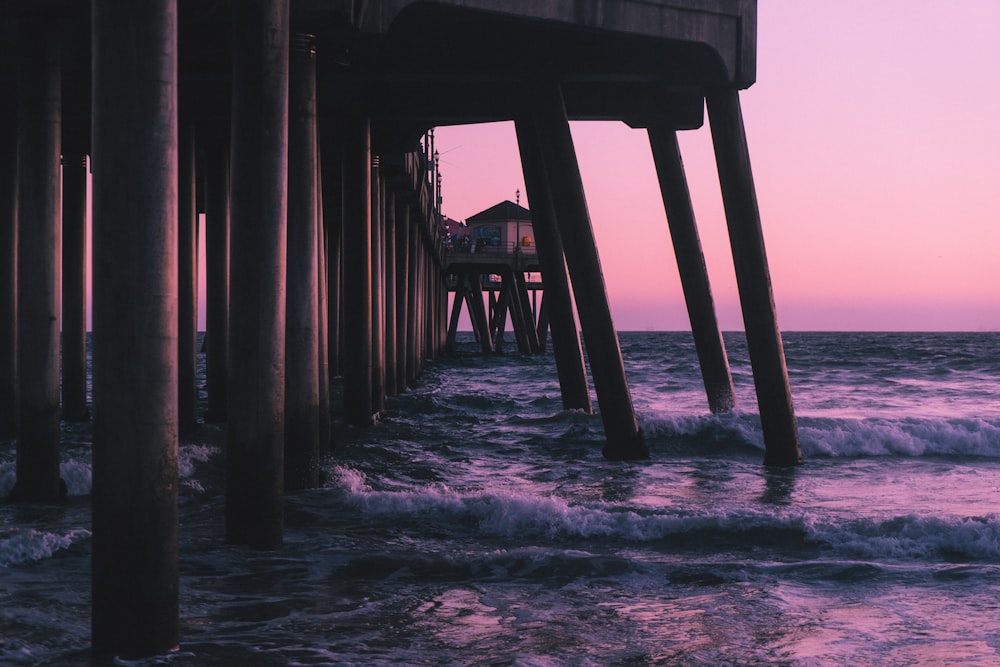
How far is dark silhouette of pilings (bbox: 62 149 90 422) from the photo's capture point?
14953 mm

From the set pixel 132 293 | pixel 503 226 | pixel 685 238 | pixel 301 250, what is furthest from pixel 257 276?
pixel 503 226

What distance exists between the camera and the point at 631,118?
1341 centimetres

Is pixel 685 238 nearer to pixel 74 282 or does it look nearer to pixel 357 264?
pixel 357 264

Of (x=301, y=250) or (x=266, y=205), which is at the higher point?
(x=266, y=205)

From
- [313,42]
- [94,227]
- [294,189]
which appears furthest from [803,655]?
[313,42]

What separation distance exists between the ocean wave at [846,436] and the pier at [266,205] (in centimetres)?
78

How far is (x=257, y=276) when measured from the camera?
6090mm

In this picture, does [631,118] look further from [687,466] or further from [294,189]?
[294,189]

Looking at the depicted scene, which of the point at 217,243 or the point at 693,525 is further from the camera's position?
the point at 217,243

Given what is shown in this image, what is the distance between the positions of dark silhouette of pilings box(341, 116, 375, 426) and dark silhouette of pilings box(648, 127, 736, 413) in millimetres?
3698

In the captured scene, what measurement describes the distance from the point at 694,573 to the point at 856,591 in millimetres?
903

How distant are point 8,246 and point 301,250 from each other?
578 cm

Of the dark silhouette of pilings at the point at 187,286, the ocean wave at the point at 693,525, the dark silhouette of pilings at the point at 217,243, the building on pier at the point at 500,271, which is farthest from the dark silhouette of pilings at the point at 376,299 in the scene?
the building on pier at the point at 500,271

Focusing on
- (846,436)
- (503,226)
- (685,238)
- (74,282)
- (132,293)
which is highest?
(503,226)
